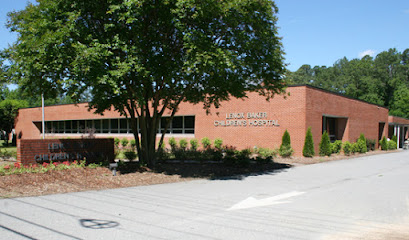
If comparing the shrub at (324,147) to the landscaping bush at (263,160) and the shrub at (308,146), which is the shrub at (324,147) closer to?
the shrub at (308,146)

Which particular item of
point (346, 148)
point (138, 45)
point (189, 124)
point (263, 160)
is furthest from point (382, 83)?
point (138, 45)

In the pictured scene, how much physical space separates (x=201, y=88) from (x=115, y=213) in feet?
24.3

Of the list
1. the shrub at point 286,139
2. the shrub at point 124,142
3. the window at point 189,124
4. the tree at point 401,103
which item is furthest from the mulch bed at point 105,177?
the tree at point 401,103

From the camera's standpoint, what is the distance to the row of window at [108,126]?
27797 mm

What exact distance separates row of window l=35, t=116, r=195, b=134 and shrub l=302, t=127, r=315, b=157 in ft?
30.2

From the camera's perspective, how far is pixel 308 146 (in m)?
19.7

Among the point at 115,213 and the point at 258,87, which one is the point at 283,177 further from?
the point at 115,213

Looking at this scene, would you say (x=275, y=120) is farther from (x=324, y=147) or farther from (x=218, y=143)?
(x=218, y=143)

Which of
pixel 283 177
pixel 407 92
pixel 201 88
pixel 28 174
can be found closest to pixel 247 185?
pixel 283 177

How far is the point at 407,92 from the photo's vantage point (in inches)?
2667

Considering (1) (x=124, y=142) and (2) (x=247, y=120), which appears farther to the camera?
(1) (x=124, y=142)

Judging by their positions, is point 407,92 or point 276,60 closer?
point 276,60

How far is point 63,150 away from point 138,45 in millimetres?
5627

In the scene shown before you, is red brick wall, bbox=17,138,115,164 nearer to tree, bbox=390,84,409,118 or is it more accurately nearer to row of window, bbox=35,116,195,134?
row of window, bbox=35,116,195,134
